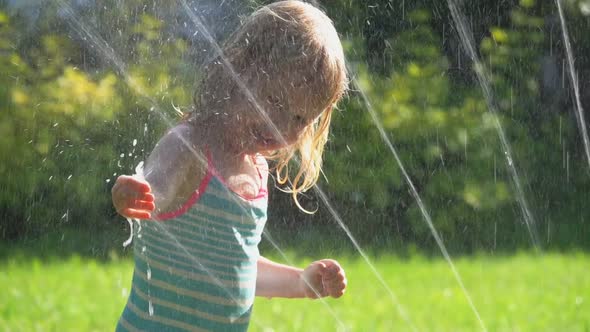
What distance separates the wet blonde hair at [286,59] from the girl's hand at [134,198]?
495mm

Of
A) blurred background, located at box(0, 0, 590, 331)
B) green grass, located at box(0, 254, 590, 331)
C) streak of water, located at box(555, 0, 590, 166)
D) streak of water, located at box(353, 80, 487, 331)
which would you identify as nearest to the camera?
green grass, located at box(0, 254, 590, 331)

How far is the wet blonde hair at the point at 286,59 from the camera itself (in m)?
2.13

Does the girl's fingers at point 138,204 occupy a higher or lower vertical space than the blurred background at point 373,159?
higher

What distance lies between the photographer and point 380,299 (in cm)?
429

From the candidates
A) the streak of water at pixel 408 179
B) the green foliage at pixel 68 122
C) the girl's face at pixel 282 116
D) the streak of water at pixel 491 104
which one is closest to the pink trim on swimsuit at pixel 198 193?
the girl's face at pixel 282 116

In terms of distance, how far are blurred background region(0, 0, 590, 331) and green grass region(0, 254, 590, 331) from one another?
16 mm

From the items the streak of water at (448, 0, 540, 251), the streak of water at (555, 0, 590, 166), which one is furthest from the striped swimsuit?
the streak of water at (555, 0, 590, 166)

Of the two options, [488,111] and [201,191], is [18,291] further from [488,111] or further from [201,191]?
[488,111]

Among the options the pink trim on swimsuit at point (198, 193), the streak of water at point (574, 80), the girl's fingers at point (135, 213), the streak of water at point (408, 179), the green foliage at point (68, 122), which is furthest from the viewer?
the streak of water at point (574, 80)

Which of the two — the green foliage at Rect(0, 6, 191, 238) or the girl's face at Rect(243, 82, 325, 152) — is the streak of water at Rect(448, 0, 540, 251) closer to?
the green foliage at Rect(0, 6, 191, 238)

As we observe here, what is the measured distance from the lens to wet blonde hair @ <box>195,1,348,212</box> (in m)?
2.13

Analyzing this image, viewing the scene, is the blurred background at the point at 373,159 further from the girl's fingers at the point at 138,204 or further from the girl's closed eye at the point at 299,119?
the girl's fingers at the point at 138,204

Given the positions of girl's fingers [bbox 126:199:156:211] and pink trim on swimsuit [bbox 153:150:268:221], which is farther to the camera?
pink trim on swimsuit [bbox 153:150:268:221]

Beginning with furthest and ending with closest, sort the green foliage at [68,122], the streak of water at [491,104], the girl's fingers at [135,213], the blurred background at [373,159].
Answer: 1. the streak of water at [491,104]
2. the green foliage at [68,122]
3. the blurred background at [373,159]
4. the girl's fingers at [135,213]
